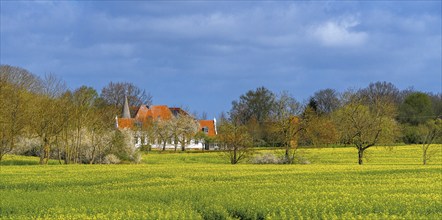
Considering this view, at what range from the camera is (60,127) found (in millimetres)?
60281

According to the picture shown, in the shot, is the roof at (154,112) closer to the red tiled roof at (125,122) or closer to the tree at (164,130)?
the red tiled roof at (125,122)

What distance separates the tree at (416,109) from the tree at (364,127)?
5515cm

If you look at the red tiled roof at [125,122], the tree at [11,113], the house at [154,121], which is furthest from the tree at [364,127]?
the red tiled roof at [125,122]

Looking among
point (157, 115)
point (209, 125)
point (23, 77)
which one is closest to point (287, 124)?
point (23, 77)

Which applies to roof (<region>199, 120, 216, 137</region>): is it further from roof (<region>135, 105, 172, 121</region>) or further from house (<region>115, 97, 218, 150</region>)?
roof (<region>135, 105, 172, 121</region>)

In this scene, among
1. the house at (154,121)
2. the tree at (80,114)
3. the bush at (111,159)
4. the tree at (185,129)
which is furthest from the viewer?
the tree at (185,129)

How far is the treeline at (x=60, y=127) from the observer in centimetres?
5809

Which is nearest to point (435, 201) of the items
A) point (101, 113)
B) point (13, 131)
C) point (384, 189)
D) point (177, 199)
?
point (384, 189)

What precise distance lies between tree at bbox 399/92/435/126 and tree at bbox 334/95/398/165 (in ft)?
181

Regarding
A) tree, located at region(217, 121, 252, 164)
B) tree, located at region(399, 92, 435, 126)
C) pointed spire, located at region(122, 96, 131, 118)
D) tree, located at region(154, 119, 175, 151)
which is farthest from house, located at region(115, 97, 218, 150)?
tree, located at region(399, 92, 435, 126)

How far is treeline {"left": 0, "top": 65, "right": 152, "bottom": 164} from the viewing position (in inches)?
2287

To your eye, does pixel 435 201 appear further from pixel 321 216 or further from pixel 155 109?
pixel 155 109

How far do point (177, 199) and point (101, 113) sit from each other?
5330 cm

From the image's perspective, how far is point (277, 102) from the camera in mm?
68812
